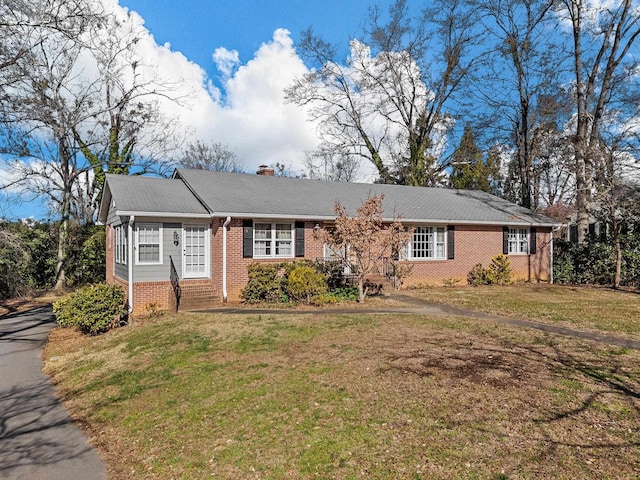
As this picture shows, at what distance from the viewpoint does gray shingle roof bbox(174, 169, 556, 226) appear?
14117 mm

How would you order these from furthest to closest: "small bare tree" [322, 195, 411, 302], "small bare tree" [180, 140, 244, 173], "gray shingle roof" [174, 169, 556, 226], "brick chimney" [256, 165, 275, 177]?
"small bare tree" [180, 140, 244, 173] < "brick chimney" [256, 165, 275, 177] < "gray shingle roof" [174, 169, 556, 226] < "small bare tree" [322, 195, 411, 302]

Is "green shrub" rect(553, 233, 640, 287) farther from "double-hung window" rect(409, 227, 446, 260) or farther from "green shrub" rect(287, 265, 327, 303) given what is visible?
"green shrub" rect(287, 265, 327, 303)

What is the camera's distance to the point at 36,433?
210 inches

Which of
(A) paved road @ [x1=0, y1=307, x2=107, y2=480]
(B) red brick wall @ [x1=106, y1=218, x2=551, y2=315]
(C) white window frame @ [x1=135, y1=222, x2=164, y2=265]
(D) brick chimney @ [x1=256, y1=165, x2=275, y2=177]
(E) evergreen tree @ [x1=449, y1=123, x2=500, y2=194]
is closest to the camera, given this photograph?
(A) paved road @ [x1=0, y1=307, x2=107, y2=480]

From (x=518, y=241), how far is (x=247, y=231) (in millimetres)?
13498

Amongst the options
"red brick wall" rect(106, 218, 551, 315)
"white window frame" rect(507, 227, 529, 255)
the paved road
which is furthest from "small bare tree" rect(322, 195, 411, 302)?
"white window frame" rect(507, 227, 529, 255)

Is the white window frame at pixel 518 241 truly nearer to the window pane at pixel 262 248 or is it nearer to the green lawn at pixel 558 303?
the green lawn at pixel 558 303

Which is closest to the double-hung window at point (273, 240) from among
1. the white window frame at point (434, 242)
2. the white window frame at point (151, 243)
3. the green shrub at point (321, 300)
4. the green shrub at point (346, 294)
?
the green shrub at point (346, 294)

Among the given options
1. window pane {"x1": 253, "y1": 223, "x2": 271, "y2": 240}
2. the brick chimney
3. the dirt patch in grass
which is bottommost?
the dirt patch in grass

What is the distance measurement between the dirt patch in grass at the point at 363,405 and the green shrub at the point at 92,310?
2.27m

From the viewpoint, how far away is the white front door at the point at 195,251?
43.2 ft

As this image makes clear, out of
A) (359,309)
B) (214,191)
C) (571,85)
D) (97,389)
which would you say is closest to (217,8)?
(214,191)

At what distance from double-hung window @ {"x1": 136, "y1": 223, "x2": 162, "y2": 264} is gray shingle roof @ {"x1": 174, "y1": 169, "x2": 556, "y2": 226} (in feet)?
6.13

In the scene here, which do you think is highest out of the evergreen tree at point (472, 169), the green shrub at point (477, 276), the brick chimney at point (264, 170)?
the evergreen tree at point (472, 169)
